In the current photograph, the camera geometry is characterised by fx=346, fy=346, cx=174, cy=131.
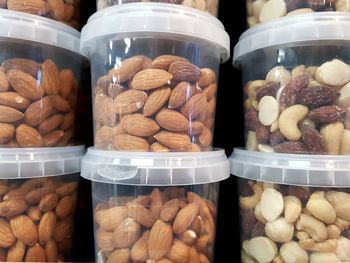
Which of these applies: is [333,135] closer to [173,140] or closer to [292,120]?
[292,120]

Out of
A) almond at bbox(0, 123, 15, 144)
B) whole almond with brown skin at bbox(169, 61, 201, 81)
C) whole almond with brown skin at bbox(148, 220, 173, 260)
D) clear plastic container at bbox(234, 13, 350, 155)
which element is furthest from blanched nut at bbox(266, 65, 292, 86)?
almond at bbox(0, 123, 15, 144)

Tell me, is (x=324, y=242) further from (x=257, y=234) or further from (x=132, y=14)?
(x=132, y=14)

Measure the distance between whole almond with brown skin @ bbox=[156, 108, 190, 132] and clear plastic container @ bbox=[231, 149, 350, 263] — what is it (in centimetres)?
11

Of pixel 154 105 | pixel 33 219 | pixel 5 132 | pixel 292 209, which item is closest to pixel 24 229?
pixel 33 219

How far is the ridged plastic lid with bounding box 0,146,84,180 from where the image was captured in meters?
0.42

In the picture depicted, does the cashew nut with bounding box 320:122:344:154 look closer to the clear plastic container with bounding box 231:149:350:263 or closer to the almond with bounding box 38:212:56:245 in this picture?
the clear plastic container with bounding box 231:149:350:263

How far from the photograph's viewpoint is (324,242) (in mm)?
401

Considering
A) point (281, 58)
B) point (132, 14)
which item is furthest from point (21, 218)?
point (281, 58)

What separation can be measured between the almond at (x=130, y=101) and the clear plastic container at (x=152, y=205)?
5 centimetres

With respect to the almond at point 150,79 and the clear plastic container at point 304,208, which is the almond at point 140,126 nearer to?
the almond at point 150,79

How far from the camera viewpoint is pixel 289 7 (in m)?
0.44

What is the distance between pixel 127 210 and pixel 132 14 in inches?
9.1

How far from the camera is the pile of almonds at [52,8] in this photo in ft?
1.44

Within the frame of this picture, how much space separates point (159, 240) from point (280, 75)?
10.0 inches
